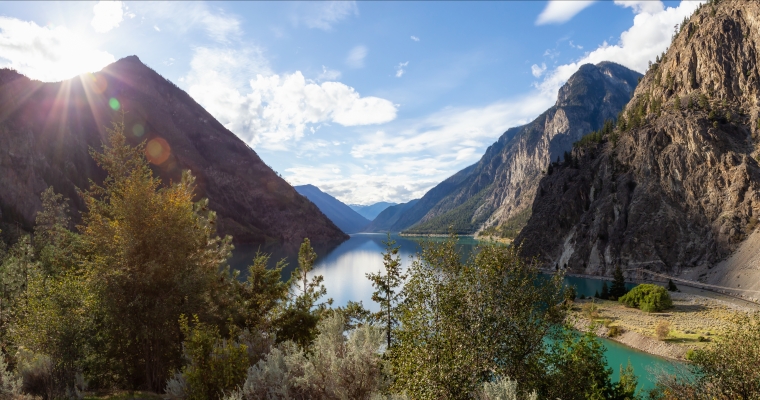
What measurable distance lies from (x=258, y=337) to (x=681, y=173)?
107 metres

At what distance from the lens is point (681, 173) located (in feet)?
302

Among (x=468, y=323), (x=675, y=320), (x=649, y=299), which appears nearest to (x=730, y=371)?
(x=468, y=323)

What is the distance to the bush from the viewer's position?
5388 centimetres

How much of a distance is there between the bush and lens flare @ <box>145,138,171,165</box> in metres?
170

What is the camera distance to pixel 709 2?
373ft

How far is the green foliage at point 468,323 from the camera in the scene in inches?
464

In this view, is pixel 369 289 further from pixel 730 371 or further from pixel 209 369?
pixel 209 369

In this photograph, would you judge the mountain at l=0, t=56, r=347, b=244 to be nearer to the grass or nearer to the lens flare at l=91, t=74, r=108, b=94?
the lens flare at l=91, t=74, r=108, b=94

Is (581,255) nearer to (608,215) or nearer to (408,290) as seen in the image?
(608,215)

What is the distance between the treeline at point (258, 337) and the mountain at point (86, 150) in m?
50.9

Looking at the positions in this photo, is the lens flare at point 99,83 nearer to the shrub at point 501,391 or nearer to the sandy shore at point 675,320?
the sandy shore at point 675,320

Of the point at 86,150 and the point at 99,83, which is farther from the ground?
the point at 99,83

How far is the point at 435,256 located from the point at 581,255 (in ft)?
336

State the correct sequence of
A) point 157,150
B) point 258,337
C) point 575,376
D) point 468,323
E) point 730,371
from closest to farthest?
point 468,323
point 730,371
point 575,376
point 258,337
point 157,150
